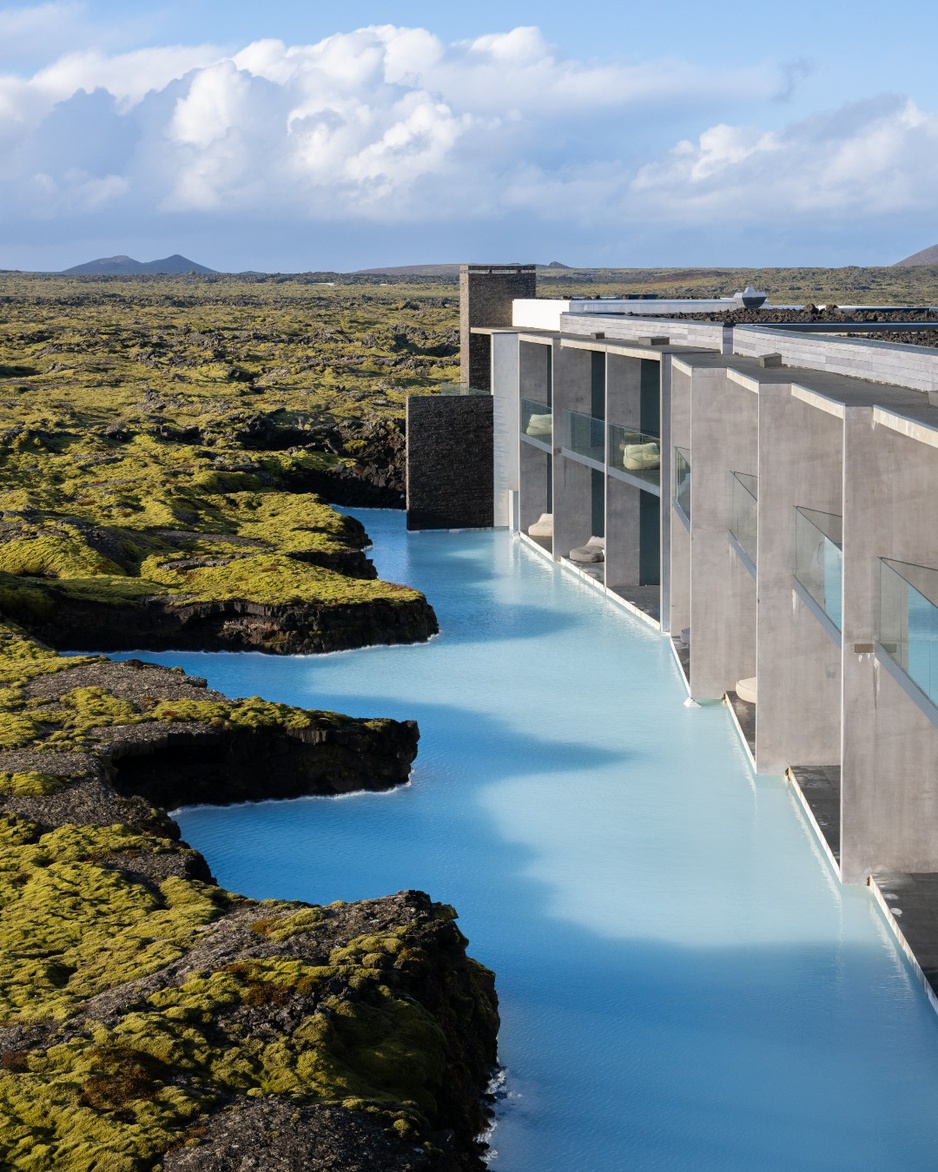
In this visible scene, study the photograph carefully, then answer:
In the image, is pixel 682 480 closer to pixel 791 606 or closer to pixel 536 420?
pixel 791 606

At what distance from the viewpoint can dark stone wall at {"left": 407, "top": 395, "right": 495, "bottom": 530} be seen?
37219 mm

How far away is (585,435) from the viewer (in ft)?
95.9

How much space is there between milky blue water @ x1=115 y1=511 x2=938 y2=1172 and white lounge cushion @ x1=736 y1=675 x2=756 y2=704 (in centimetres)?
38

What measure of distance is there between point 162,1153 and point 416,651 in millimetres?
16955

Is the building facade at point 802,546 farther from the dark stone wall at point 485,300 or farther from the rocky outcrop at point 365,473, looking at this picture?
the rocky outcrop at point 365,473

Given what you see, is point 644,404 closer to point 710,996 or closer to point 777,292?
point 710,996

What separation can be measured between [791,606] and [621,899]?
14.9ft

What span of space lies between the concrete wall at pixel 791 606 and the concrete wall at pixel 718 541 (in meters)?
3.27

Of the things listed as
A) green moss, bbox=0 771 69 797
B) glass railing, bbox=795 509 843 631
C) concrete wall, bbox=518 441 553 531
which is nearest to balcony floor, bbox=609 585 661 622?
concrete wall, bbox=518 441 553 531

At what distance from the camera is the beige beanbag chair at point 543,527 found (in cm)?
3544

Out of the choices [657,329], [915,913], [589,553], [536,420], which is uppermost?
[657,329]

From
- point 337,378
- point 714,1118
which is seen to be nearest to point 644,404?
point 714,1118

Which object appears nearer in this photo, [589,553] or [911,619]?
[911,619]

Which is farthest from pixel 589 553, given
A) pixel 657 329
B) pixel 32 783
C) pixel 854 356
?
pixel 32 783
